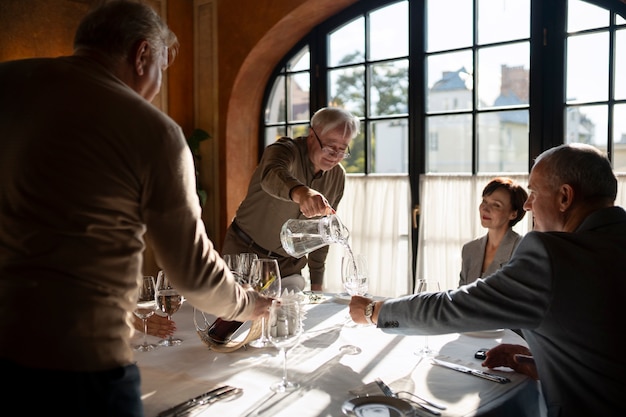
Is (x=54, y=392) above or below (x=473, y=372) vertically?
above

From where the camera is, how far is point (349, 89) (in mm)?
Result: 4348

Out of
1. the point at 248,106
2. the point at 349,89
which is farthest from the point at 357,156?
the point at 248,106

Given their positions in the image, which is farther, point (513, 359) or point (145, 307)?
point (145, 307)

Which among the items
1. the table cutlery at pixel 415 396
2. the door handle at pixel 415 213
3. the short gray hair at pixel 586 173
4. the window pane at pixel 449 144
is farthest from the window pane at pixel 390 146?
the table cutlery at pixel 415 396

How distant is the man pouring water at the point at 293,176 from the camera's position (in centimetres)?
264

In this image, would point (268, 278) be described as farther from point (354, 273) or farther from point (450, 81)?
point (450, 81)

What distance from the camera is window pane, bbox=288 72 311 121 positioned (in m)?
4.59

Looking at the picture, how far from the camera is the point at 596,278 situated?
127 centimetres

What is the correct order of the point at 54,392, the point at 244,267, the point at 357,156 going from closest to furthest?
the point at 54,392 < the point at 244,267 < the point at 357,156

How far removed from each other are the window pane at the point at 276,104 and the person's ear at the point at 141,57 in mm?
3543

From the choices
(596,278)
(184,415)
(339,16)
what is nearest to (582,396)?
(596,278)

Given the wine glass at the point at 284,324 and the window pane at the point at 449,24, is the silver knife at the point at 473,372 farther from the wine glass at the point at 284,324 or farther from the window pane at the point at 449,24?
the window pane at the point at 449,24

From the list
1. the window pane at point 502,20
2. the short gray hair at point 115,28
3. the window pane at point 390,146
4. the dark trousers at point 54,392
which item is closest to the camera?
the dark trousers at point 54,392

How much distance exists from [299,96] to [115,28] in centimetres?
354
